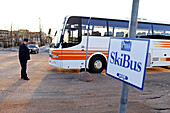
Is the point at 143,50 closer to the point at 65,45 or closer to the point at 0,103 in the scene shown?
the point at 0,103

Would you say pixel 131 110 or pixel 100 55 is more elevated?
pixel 100 55

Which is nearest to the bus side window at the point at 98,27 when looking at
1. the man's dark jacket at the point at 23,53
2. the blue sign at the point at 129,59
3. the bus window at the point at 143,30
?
the bus window at the point at 143,30

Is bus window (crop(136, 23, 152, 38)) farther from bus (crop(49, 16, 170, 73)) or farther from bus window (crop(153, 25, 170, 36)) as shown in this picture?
bus window (crop(153, 25, 170, 36))

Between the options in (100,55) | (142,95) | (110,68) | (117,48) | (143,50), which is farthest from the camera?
(100,55)

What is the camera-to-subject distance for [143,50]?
1.79 meters

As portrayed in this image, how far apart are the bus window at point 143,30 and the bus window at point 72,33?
13.5ft

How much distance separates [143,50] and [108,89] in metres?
4.62

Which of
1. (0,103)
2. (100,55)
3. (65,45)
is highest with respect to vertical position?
(65,45)

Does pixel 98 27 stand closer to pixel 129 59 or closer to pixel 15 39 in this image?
pixel 129 59

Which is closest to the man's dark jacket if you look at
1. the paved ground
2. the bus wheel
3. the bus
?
the paved ground

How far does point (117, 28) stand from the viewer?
31.2 feet

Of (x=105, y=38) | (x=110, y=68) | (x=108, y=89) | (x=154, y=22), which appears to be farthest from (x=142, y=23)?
(x=110, y=68)

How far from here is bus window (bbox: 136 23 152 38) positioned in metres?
9.93

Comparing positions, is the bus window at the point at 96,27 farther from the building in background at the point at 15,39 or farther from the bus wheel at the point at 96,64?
the building in background at the point at 15,39
